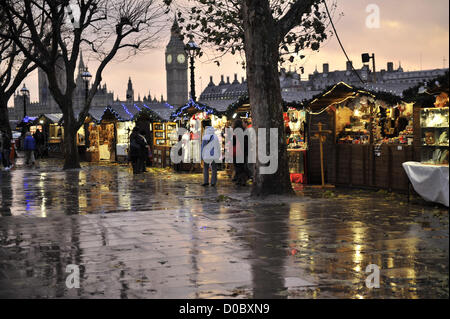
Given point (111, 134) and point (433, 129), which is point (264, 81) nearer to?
point (433, 129)

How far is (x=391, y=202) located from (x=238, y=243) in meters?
5.58

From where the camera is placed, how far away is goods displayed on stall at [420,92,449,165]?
40.6 ft

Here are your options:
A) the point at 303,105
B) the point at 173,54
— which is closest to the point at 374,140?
the point at 303,105

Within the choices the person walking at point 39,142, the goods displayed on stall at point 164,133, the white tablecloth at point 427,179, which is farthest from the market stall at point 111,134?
the white tablecloth at point 427,179

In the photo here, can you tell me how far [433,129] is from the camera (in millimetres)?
13133

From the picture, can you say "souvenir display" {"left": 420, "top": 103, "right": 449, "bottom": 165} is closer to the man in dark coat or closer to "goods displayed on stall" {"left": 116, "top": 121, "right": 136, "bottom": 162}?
the man in dark coat

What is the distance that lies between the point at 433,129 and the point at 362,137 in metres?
3.85

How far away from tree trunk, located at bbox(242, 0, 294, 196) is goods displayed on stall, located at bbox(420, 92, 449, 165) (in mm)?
Result: 2950

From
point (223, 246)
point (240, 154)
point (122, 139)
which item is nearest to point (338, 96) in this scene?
point (240, 154)

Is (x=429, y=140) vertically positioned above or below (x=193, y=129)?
below

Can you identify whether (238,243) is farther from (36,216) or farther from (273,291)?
(36,216)

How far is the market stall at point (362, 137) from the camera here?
1535 cm

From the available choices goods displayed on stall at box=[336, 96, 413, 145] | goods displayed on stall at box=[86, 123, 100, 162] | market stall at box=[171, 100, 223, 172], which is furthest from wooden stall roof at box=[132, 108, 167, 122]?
goods displayed on stall at box=[336, 96, 413, 145]

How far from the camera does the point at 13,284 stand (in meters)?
6.67
